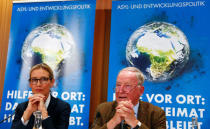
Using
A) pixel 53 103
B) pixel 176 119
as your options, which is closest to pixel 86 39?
pixel 53 103

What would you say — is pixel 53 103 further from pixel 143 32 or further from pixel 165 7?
pixel 165 7

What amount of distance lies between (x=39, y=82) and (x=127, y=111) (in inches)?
52.6

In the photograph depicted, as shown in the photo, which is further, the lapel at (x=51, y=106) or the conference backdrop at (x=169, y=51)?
the conference backdrop at (x=169, y=51)

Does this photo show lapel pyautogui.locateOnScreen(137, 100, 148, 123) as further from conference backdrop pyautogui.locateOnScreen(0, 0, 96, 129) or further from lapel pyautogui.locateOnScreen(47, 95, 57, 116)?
conference backdrop pyautogui.locateOnScreen(0, 0, 96, 129)

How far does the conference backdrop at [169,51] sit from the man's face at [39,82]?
1.22 m

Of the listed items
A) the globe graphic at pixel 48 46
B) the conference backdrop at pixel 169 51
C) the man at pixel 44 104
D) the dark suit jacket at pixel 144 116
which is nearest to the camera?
the dark suit jacket at pixel 144 116

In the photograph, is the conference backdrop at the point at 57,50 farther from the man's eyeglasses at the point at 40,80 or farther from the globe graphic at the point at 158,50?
the man's eyeglasses at the point at 40,80

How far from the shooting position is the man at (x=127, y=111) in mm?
2607

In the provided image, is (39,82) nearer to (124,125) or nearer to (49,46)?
(124,125)

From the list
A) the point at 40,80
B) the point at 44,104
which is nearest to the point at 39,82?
the point at 40,80

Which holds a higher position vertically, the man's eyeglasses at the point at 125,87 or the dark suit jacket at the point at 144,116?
the man's eyeglasses at the point at 125,87

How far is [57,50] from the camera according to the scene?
4672mm

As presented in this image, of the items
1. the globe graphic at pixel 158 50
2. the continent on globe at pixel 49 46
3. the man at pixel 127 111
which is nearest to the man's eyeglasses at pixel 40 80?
the man at pixel 127 111

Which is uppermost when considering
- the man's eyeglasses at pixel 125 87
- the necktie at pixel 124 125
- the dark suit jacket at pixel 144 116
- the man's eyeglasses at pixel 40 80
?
the man's eyeglasses at pixel 40 80
